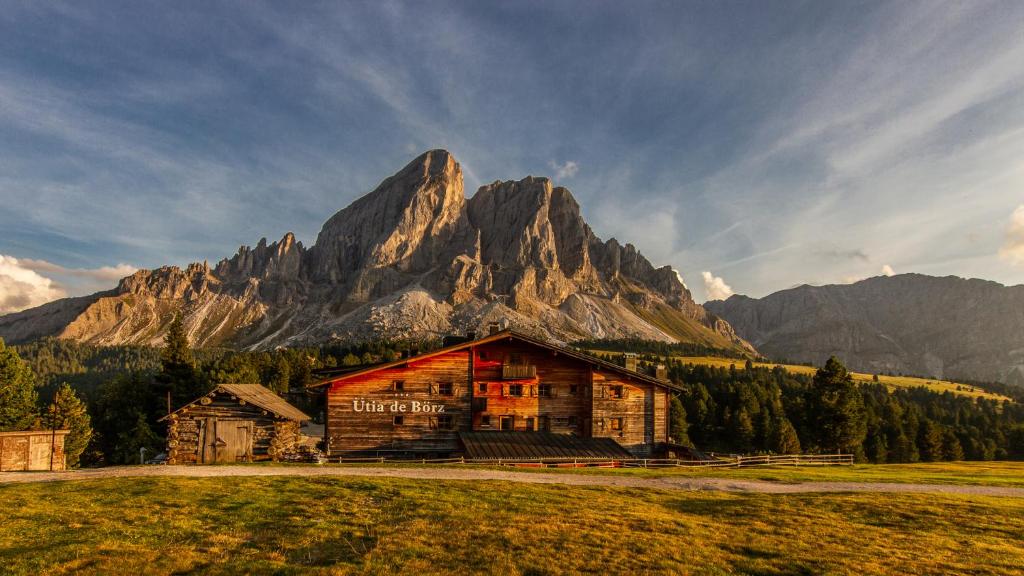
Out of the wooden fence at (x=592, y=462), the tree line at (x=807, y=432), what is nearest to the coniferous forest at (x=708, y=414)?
the tree line at (x=807, y=432)

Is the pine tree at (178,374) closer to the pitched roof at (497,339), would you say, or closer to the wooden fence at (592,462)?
the pitched roof at (497,339)

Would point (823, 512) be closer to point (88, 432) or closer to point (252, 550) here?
point (252, 550)

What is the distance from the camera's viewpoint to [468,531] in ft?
51.1

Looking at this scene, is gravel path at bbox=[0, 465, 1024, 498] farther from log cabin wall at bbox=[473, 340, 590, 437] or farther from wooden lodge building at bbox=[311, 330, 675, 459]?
log cabin wall at bbox=[473, 340, 590, 437]

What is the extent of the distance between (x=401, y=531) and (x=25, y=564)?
8.94m

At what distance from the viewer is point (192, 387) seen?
66438 millimetres

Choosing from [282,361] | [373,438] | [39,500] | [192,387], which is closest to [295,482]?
[39,500]

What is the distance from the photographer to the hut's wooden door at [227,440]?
3700 cm

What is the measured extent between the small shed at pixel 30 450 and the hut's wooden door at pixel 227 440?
9907mm

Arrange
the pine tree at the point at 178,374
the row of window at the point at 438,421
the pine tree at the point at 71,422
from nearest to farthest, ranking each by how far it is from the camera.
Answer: the row of window at the point at 438,421 → the pine tree at the point at 71,422 → the pine tree at the point at 178,374

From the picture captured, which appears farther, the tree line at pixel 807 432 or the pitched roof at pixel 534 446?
the tree line at pixel 807 432

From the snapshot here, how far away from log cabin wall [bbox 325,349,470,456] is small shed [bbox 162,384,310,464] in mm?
5955

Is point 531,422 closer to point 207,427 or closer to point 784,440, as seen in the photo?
point 207,427

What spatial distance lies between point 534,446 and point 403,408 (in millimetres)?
12240
